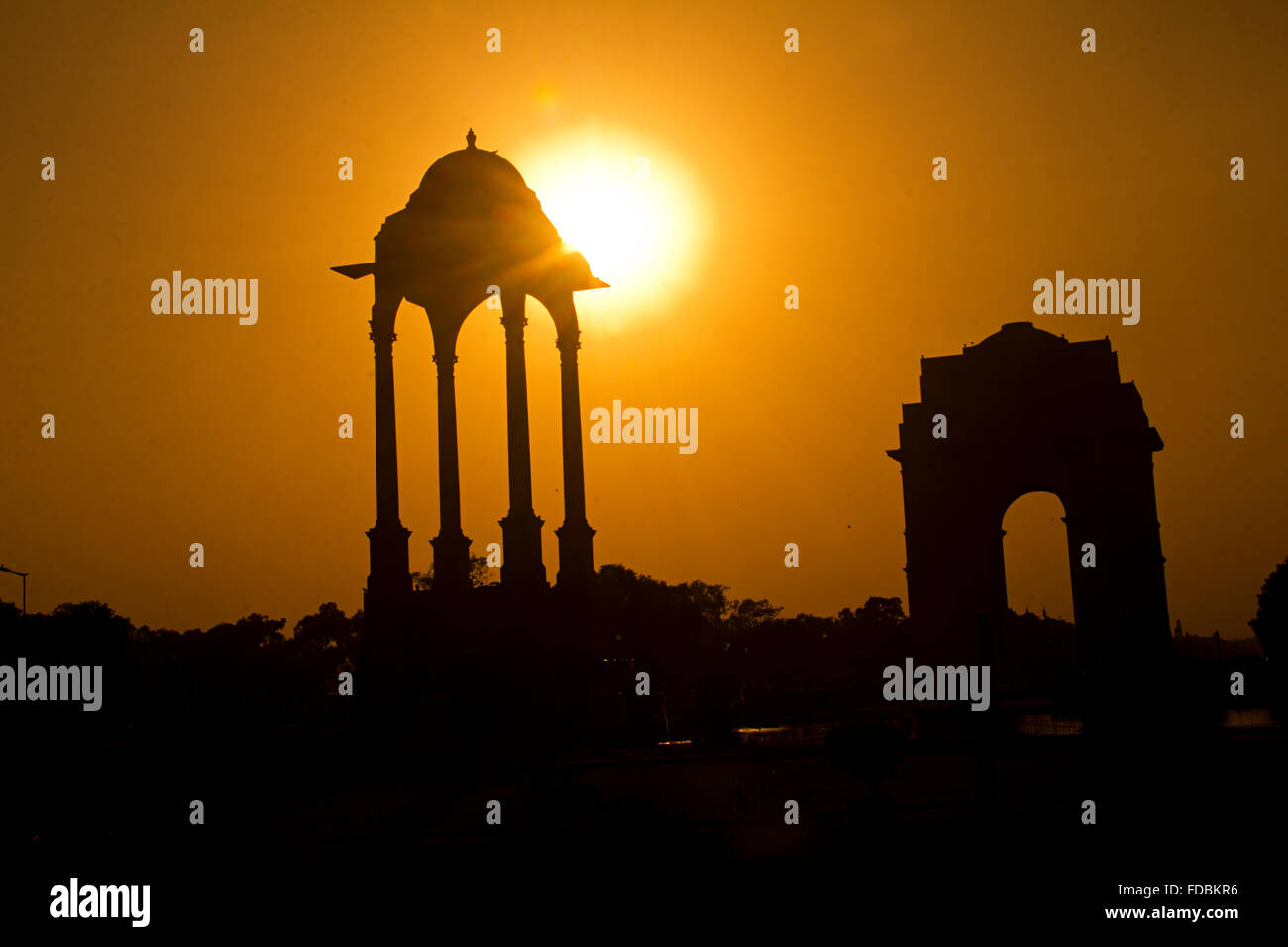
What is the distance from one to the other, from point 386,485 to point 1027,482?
29.7m

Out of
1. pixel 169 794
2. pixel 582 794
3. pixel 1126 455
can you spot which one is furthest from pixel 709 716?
pixel 1126 455

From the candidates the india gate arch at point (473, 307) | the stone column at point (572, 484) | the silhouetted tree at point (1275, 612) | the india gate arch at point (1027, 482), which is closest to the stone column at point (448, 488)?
the india gate arch at point (473, 307)

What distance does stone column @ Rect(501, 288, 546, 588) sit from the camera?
3053 centimetres

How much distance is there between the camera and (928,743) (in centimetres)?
2594

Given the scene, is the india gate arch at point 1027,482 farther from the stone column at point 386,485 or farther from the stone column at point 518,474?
the stone column at point 386,485

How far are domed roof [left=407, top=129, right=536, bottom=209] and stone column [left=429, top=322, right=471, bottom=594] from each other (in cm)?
319

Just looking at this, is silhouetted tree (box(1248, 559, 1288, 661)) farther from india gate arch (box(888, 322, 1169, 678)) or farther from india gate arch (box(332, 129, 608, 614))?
india gate arch (box(332, 129, 608, 614))

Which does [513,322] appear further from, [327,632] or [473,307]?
[327,632]

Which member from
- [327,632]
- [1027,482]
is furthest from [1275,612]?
[327,632]

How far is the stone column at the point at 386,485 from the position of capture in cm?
3006

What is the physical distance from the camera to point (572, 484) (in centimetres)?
3238

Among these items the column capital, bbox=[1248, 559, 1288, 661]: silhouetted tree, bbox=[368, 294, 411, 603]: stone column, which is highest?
the column capital

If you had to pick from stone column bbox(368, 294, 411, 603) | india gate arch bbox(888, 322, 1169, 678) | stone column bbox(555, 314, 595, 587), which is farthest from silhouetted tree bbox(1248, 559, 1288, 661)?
stone column bbox(368, 294, 411, 603)
